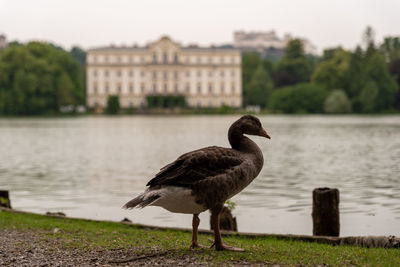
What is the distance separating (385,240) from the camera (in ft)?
21.7

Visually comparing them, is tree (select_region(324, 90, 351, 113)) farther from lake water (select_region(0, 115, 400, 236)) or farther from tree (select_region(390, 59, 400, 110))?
lake water (select_region(0, 115, 400, 236))

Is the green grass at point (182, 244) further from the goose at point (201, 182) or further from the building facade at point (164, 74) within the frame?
the building facade at point (164, 74)

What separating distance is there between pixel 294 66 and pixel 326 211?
4185 inches

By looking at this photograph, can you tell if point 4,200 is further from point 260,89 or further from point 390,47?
point 390,47

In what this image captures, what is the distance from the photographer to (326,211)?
7949 millimetres

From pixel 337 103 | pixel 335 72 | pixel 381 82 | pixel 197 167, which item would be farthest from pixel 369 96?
pixel 197 167

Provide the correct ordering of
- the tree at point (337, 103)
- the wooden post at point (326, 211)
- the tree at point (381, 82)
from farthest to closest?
the tree at point (381, 82) < the tree at point (337, 103) < the wooden post at point (326, 211)

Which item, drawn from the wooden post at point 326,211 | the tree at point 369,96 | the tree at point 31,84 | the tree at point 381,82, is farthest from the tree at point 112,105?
the wooden post at point 326,211

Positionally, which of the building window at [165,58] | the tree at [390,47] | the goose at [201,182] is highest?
the tree at [390,47]

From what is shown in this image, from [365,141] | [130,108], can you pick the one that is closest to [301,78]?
[130,108]

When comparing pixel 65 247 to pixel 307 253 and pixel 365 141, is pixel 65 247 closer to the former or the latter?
pixel 307 253

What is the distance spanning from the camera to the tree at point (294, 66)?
110m

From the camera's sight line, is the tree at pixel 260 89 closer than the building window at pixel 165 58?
Yes

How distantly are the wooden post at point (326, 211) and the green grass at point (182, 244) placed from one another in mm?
924
